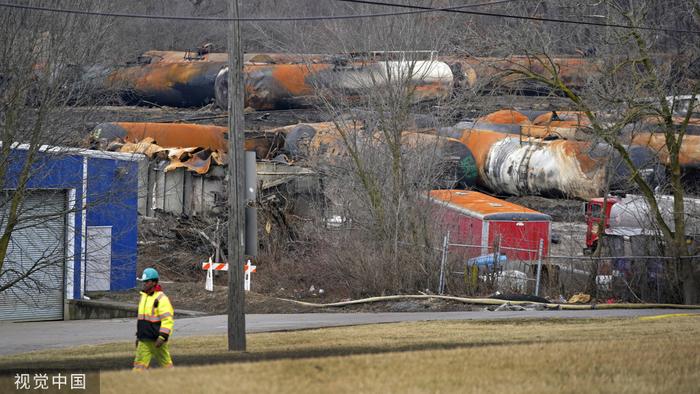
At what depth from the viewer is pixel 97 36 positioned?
20562 millimetres

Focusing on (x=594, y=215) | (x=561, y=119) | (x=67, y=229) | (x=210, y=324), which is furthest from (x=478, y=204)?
(x=67, y=229)

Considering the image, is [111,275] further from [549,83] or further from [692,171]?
[692,171]

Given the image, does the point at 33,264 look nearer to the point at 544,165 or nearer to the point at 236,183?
the point at 236,183

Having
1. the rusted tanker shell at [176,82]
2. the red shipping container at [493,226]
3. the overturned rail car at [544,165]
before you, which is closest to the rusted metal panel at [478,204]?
the red shipping container at [493,226]

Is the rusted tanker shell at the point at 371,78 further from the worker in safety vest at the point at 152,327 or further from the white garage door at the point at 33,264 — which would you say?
the worker in safety vest at the point at 152,327

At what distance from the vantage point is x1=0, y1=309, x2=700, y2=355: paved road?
19.2 meters

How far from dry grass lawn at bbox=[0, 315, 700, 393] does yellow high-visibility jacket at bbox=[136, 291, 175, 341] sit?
54cm

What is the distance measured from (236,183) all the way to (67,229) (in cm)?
963

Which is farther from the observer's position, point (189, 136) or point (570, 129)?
point (189, 136)

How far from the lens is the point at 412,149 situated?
3055cm

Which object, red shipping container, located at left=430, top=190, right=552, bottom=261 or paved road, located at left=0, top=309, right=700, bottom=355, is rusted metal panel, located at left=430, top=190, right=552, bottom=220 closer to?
red shipping container, located at left=430, top=190, right=552, bottom=261

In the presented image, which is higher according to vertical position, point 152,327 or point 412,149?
point 412,149

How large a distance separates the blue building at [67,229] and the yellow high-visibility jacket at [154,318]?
8.70 m

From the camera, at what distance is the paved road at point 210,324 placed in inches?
754
